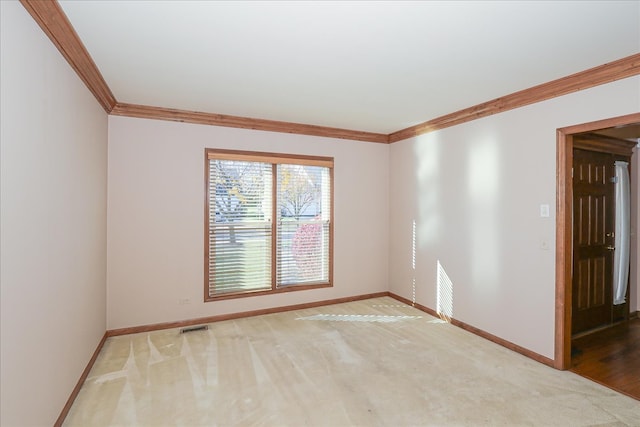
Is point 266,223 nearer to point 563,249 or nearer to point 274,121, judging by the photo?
point 274,121

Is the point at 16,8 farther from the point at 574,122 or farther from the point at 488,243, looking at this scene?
the point at 488,243

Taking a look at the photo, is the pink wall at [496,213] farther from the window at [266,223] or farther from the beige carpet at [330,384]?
the window at [266,223]

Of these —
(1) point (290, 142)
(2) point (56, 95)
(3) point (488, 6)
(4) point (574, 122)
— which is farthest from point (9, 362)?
(4) point (574, 122)

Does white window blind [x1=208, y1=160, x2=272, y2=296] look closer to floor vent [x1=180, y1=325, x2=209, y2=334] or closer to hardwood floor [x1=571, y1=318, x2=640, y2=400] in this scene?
floor vent [x1=180, y1=325, x2=209, y2=334]

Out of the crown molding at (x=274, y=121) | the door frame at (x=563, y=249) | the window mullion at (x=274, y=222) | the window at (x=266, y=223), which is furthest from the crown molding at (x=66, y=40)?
the door frame at (x=563, y=249)

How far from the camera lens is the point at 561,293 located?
3000mm

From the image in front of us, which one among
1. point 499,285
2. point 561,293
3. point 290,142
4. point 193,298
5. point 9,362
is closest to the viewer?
point 9,362

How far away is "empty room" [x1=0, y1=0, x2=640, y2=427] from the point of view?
1987mm

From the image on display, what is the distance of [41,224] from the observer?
6.48 ft

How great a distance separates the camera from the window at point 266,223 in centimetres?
427

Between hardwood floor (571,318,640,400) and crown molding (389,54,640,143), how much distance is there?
8.35 feet

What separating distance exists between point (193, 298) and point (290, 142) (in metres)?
2.47

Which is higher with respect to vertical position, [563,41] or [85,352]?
[563,41]

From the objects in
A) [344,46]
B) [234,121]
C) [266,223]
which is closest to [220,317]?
[266,223]
